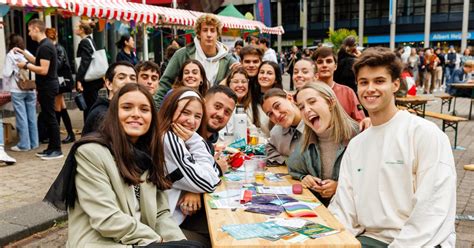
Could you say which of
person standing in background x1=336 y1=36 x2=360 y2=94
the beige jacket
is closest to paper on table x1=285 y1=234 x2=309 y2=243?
the beige jacket

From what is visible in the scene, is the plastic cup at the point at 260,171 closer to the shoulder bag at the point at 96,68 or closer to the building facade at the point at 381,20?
the shoulder bag at the point at 96,68

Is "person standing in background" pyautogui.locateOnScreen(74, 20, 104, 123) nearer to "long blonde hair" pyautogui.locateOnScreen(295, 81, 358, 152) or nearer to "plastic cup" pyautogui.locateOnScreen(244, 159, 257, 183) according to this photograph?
"plastic cup" pyautogui.locateOnScreen(244, 159, 257, 183)

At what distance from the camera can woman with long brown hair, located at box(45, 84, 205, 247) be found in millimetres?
2273

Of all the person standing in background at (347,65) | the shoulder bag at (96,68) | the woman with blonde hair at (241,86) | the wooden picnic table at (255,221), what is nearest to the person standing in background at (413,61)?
the person standing in background at (347,65)

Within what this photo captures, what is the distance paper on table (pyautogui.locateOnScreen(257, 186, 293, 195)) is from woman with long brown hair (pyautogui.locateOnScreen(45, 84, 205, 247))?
1.97 ft

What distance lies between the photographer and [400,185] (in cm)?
237

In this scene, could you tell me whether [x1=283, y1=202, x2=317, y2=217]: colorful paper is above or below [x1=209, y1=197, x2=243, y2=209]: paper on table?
above

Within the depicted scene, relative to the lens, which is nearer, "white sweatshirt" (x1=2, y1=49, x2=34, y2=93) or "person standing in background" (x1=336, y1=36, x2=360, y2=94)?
"person standing in background" (x1=336, y1=36, x2=360, y2=94)

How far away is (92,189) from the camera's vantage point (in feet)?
7.45

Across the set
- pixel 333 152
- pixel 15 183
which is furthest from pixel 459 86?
pixel 15 183

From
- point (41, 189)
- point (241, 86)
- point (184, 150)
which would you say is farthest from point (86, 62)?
point (184, 150)

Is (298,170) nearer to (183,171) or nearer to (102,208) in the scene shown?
(183,171)

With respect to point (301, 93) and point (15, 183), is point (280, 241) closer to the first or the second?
point (301, 93)

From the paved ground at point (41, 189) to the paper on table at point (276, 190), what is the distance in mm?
2106
